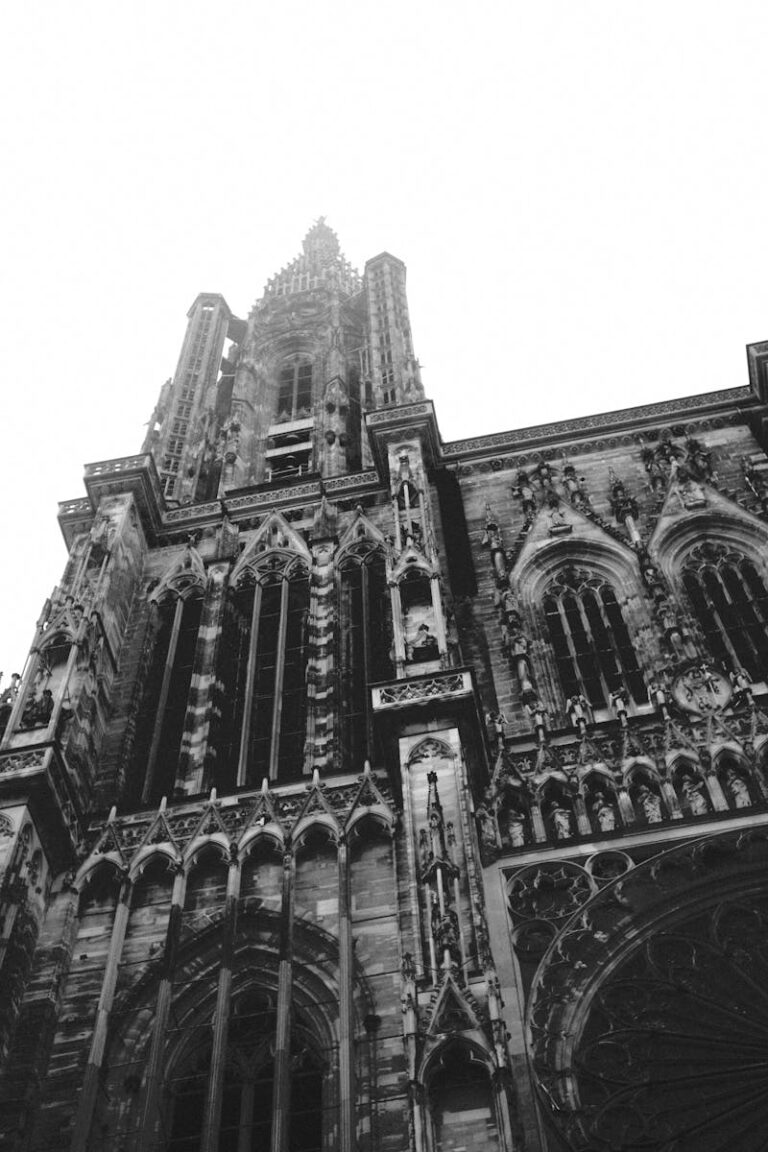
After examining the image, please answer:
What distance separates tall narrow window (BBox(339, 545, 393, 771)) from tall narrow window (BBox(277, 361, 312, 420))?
8.65 metres

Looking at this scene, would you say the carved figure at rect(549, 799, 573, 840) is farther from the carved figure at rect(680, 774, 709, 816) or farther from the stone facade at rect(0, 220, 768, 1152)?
the carved figure at rect(680, 774, 709, 816)

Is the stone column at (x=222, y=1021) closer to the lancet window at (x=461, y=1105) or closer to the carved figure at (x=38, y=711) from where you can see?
the lancet window at (x=461, y=1105)

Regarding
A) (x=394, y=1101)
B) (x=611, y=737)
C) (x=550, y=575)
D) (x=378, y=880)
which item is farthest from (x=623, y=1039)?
(x=550, y=575)

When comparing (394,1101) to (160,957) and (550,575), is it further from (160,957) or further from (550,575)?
(550,575)

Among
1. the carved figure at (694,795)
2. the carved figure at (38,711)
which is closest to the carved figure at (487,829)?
the carved figure at (694,795)

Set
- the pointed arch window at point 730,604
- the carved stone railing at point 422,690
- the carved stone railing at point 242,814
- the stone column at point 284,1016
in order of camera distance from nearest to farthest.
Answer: the stone column at point 284,1016, the carved stone railing at point 422,690, the carved stone railing at point 242,814, the pointed arch window at point 730,604

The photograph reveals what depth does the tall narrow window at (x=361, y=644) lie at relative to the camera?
66.9 ft

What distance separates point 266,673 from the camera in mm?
22453

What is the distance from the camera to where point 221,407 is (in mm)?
33844

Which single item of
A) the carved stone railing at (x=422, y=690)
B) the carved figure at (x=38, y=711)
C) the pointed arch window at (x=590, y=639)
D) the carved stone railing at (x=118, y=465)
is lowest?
the carved stone railing at (x=422, y=690)

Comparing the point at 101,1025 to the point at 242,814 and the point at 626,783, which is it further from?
the point at 626,783

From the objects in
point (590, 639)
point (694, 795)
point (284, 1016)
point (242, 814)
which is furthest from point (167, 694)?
point (694, 795)

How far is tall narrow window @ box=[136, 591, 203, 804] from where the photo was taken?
20.7 m

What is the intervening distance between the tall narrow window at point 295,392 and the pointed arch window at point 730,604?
12.3m
